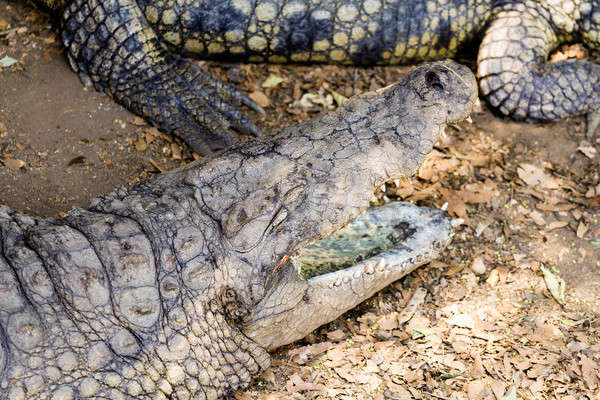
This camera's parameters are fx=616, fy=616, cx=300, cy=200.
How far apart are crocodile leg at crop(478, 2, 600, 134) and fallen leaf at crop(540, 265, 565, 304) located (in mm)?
1151

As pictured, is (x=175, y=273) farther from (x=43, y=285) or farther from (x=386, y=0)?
(x=386, y=0)

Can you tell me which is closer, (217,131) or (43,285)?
(43,285)

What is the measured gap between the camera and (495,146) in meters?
3.73

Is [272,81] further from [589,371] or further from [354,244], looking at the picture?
[589,371]

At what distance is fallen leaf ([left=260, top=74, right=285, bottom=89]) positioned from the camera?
12.9 feet

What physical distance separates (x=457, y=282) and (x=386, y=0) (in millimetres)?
1831

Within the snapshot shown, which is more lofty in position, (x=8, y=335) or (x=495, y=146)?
(x=8, y=335)

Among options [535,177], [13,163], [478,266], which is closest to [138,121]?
[13,163]

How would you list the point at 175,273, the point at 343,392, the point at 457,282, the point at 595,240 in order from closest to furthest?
the point at 175,273, the point at 343,392, the point at 457,282, the point at 595,240

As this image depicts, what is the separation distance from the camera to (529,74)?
3863mm

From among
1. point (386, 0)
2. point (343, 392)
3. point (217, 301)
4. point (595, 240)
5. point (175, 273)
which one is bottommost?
point (595, 240)

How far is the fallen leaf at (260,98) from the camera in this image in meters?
3.82

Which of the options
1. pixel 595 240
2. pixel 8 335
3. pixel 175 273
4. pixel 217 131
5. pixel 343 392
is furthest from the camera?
pixel 217 131

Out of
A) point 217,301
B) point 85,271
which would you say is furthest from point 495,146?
point 85,271
